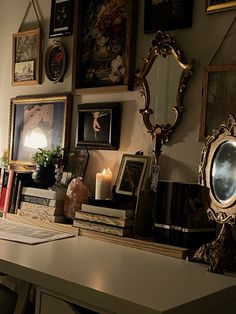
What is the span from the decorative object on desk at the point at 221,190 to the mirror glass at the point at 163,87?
0.33 m

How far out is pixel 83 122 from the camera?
2.03 metres

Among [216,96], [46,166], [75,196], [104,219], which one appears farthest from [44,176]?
[216,96]

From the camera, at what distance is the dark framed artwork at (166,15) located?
1.67 metres

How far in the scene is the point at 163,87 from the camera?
1761mm

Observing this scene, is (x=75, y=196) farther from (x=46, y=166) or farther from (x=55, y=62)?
(x=55, y=62)

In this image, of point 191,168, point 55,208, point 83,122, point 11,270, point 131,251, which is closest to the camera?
point 11,270

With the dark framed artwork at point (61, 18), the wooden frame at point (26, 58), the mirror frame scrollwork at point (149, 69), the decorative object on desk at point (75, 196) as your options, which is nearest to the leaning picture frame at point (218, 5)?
the mirror frame scrollwork at point (149, 69)

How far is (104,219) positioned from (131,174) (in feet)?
0.68

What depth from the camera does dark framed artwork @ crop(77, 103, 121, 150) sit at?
6.25 feet

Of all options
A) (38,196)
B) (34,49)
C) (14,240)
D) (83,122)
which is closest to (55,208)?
(38,196)

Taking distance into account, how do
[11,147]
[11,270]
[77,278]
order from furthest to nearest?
[11,147], [11,270], [77,278]

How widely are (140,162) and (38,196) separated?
0.49 meters

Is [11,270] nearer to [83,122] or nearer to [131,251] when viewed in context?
[131,251]

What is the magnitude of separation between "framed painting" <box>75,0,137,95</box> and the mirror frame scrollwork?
7cm
